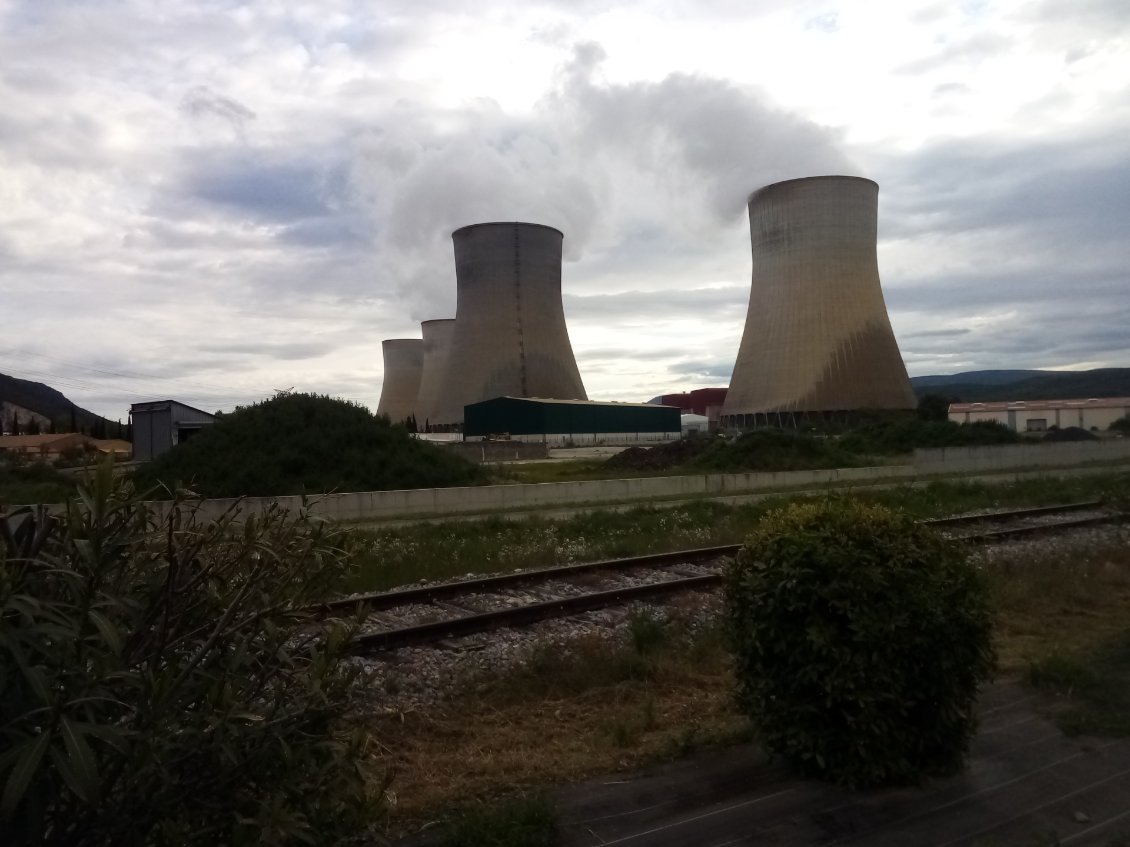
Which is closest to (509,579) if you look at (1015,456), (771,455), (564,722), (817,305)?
→ (564,722)

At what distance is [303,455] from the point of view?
56.2 ft

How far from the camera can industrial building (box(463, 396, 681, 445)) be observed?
37.4 metres

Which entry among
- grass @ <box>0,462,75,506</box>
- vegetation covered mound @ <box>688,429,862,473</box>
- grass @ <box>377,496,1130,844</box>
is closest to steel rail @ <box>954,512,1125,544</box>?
grass @ <box>377,496,1130,844</box>

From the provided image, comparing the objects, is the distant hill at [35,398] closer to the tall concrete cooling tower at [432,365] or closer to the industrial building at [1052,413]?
the tall concrete cooling tower at [432,365]

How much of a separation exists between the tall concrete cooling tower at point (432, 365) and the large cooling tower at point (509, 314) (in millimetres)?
6997

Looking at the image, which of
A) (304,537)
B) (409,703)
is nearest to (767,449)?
(409,703)

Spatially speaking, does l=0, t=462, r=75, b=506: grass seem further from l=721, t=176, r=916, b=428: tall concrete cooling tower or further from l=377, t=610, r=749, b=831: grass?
l=721, t=176, r=916, b=428: tall concrete cooling tower

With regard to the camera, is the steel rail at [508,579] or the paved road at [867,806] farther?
the steel rail at [508,579]

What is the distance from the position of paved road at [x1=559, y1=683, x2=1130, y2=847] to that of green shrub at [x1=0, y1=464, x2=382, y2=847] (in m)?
1.18

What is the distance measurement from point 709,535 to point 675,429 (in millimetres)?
37012

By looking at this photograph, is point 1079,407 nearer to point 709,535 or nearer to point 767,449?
point 767,449

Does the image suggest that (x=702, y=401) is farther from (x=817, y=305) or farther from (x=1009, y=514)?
(x=1009, y=514)

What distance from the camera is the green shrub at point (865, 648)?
3012 millimetres

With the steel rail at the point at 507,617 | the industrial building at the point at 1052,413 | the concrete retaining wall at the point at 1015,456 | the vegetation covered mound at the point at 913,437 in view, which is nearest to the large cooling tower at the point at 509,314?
the vegetation covered mound at the point at 913,437
